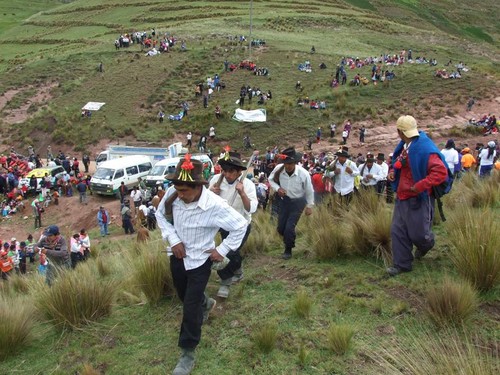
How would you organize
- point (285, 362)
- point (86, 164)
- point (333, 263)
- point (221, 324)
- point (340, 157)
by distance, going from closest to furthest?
point (285, 362) < point (221, 324) < point (333, 263) < point (340, 157) < point (86, 164)

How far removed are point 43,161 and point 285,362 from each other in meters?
33.1

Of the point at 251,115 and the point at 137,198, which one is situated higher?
the point at 251,115

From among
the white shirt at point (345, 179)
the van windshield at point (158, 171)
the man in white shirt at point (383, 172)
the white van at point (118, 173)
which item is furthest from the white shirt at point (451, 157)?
the white van at point (118, 173)

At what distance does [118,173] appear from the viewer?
26.1 metres

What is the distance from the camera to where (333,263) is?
21.3 feet

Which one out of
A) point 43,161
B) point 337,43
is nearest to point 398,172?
point 43,161

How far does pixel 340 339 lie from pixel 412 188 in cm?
190

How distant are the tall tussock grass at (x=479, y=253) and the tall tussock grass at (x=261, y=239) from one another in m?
3.09

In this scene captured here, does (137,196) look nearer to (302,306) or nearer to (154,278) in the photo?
(154,278)

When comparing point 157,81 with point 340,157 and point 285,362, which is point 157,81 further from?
point 285,362

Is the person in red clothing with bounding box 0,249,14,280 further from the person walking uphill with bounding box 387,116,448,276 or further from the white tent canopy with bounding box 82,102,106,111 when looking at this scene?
the white tent canopy with bounding box 82,102,106,111

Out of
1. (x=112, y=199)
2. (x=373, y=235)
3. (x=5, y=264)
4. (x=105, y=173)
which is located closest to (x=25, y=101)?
(x=105, y=173)

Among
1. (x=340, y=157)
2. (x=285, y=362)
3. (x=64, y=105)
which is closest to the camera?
(x=285, y=362)

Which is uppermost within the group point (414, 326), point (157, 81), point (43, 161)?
point (414, 326)
